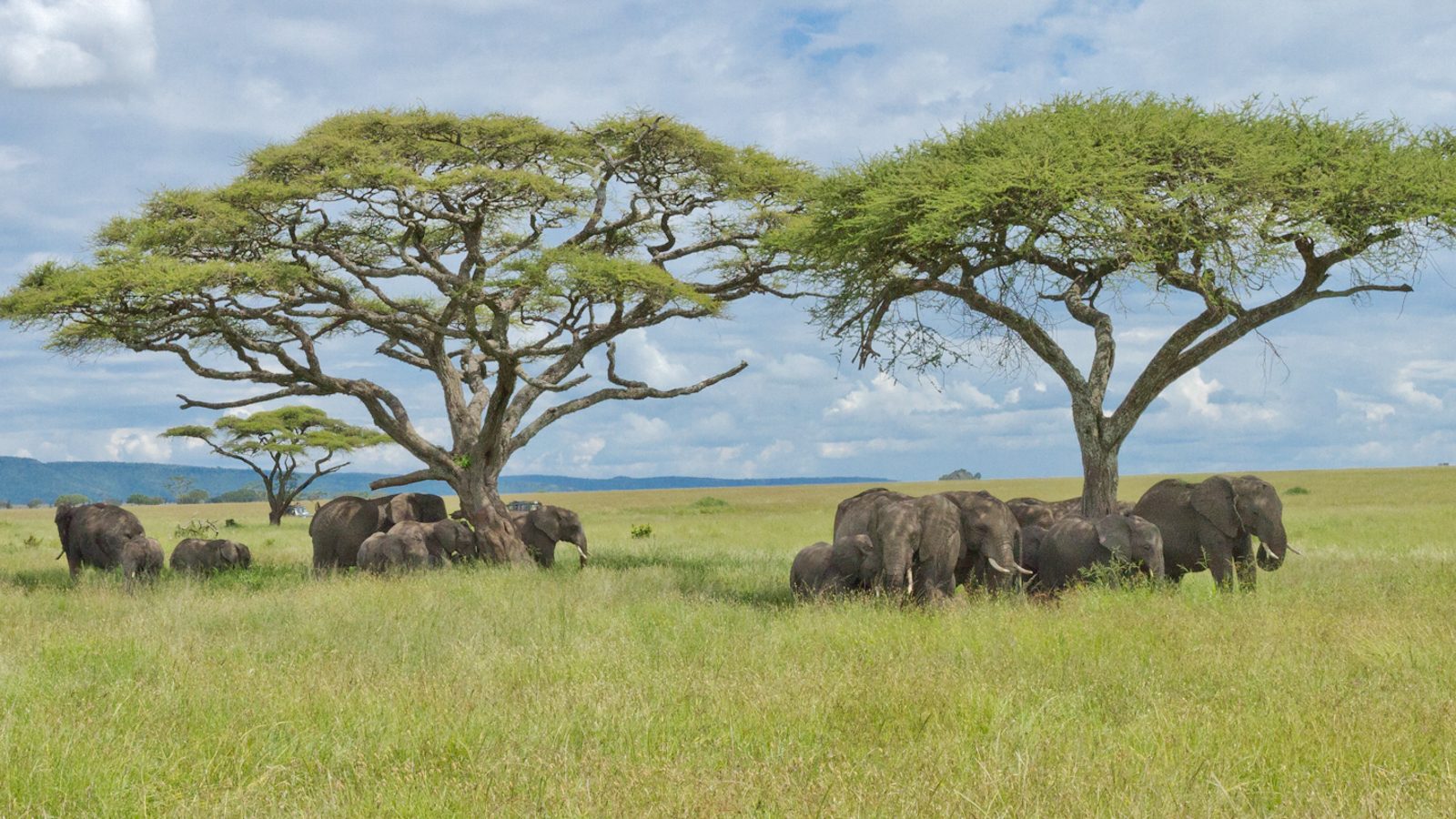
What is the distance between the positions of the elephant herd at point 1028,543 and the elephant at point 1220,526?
0.01 metres

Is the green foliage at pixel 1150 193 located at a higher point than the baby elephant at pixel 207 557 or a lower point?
higher

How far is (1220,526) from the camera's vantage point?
46.4ft

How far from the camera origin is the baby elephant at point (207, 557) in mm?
20672

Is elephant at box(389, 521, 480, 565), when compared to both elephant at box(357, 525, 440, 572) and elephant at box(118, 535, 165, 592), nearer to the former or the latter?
elephant at box(357, 525, 440, 572)

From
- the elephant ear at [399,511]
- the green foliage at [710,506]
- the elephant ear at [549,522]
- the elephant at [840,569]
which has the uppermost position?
the elephant ear at [399,511]

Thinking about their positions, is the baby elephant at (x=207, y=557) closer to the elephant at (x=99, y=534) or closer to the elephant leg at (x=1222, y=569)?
the elephant at (x=99, y=534)

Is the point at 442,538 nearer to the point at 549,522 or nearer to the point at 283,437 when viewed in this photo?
the point at 549,522

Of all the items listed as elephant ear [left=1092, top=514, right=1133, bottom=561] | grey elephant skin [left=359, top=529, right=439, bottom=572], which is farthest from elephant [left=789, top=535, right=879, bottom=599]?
grey elephant skin [left=359, top=529, right=439, bottom=572]

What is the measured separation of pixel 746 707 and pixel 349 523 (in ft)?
53.4

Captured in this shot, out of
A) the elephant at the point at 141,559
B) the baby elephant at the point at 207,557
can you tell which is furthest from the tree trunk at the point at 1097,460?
the elephant at the point at 141,559

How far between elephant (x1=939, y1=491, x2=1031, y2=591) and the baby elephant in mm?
13945

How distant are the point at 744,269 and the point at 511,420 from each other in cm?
708

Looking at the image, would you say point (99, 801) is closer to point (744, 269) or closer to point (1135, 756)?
point (1135, 756)

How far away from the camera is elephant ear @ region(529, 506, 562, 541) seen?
2250 cm
